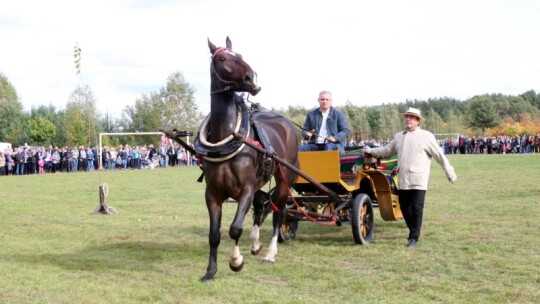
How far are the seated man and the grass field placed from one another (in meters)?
1.54

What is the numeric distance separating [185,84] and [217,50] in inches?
2373

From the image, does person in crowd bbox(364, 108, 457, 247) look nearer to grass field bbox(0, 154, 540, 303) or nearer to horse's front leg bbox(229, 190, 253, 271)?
grass field bbox(0, 154, 540, 303)

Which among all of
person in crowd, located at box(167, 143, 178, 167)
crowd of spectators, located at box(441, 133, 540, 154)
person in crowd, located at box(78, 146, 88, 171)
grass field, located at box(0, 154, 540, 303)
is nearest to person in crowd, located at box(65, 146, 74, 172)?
person in crowd, located at box(78, 146, 88, 171)

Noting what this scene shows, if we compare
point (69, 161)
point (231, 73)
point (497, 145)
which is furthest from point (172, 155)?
point (231, 73)

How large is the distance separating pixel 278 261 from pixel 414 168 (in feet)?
8.49

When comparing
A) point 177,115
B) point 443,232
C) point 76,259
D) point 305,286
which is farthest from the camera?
point 177,115

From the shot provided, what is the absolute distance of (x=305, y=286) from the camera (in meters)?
6.58

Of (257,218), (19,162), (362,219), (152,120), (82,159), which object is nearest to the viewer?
(257,218)

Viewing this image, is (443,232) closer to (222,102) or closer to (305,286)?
(305,286)

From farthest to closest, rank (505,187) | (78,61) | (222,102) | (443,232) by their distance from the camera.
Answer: (505,187)
(78,61)
(443,232)
(222,102)

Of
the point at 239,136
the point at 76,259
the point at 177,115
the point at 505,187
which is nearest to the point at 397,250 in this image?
the point at 239,136

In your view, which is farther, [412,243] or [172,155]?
[172,155]

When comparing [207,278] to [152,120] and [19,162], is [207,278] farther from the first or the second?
[152,120]

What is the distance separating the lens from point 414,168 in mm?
9070
